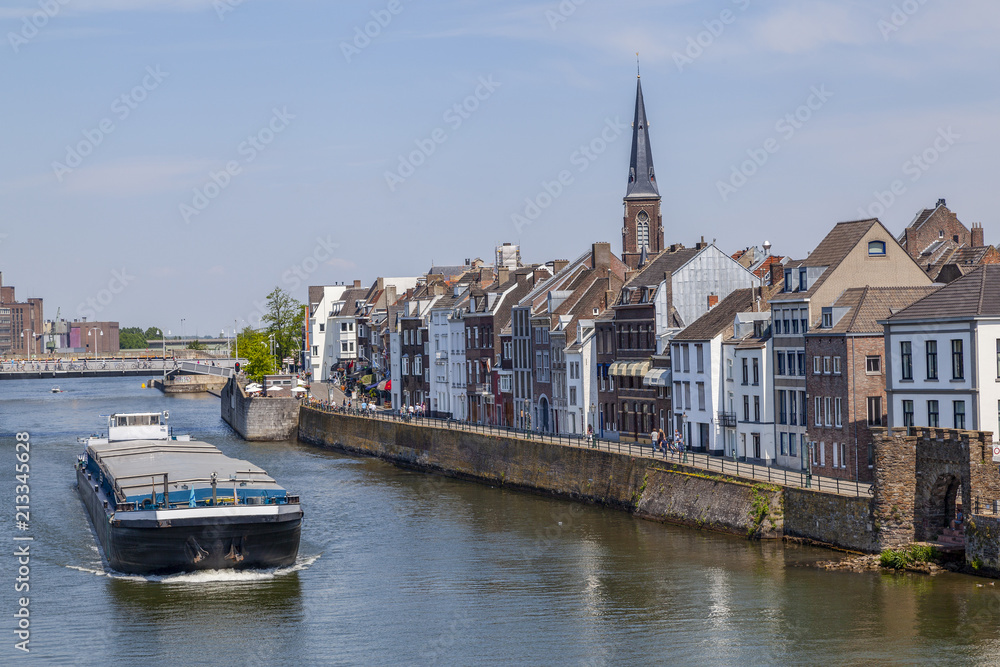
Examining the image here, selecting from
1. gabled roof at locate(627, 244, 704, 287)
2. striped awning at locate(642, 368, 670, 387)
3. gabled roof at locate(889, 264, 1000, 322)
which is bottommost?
striped awning at locate(642, 368, 670, 387)

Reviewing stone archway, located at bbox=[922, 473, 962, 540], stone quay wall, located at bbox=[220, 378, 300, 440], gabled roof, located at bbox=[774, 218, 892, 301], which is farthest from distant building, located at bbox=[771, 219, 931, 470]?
stone quay wall, located at bbox=[220, 378, 300, 440]

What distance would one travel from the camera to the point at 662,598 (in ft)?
147

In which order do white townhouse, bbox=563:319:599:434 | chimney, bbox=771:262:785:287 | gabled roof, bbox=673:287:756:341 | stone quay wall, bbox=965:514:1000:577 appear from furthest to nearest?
white townhouse, bbox=563:319:599:434 < chimney, bbox=771:262:785:287 < gabled roof, bbox=673:287:756:341 < stone quay wall, bbox=965:514:1000:577

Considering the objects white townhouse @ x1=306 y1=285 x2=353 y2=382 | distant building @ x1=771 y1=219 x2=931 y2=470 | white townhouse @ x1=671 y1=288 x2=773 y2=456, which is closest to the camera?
distant building @ x1=771 y1=219 x2=931 y2=470

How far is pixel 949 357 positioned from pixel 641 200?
→ 232 ft

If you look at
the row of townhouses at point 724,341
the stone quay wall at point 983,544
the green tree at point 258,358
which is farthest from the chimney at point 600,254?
the green tree at point 258,358

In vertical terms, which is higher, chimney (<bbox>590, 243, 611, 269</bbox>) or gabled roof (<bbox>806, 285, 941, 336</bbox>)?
chimney (<bbox>590, 243, 611, 269</bbox>)

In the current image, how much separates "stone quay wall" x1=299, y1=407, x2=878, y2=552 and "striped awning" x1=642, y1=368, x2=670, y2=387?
652cm

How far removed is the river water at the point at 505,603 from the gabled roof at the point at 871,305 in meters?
10.2

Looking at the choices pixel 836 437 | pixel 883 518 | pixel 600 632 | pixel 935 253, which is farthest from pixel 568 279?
pixel 600 632

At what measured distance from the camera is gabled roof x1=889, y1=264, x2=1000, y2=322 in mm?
50000

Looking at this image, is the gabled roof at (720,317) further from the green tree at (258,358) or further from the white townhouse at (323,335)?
the white townhouse at (323,335)

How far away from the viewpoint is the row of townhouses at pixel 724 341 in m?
52.6

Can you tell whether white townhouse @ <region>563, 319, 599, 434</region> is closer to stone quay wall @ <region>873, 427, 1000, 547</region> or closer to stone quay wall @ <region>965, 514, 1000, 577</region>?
stone quay wall @ <region>873, 427, 1000, 547</region>
